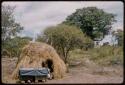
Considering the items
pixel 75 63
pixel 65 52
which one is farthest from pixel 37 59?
pixel 65 52

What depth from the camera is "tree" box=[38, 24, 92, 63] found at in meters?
11.7

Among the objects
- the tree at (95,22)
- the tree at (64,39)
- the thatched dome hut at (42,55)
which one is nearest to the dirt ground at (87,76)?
the thatched dome hut at (42,55)

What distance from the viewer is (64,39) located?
1276 centimetres

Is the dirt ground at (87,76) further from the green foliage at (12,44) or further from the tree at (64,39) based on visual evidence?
the tree at (64,39)

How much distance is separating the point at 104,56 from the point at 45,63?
222cm

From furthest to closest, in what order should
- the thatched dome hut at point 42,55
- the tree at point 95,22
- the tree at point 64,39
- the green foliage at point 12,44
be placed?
the tree at point 64,39 → the thatched dome hut at point 42,55 → the tree at point 95,22 → the green foliage at point 12,44

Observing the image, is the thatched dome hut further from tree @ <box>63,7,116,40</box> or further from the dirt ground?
tree @ <box>63,7,116,40</box>

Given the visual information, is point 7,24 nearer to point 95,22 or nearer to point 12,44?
point 12,44

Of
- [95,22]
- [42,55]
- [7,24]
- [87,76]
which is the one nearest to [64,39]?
[42,55]

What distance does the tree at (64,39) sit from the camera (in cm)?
1166

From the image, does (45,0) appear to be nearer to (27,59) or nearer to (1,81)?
(1,81)

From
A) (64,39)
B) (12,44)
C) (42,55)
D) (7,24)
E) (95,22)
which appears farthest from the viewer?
(64,39)

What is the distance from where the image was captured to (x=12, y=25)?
751 centimetres

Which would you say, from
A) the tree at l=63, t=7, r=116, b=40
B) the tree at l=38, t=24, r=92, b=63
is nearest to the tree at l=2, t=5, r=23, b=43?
the tree at l=63, t=7, r=116, b=40
